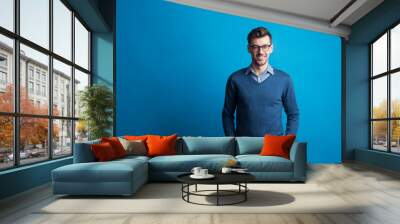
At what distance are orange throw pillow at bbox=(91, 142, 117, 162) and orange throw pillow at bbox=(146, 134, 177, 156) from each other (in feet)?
3.12

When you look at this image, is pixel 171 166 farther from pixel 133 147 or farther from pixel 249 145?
pixel 249 145

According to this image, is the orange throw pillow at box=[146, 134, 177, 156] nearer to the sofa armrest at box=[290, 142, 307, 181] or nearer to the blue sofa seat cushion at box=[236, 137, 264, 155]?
the blue sofa seat cushion at box=[236, 137, 264, 155]

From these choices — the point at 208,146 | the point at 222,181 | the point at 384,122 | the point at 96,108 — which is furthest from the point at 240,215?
the point at 384,122

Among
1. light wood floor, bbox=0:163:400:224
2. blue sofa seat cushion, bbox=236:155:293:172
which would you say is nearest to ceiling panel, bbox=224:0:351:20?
blue sofa seat cushion, bbox=236:155:293:172

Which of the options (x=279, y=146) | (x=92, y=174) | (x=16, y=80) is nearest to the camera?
(x=92, y=174)

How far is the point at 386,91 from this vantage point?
27.2 feet

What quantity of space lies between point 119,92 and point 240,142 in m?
3.24

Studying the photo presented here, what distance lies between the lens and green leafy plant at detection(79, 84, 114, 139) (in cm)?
741

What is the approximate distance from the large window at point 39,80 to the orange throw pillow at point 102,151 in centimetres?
95

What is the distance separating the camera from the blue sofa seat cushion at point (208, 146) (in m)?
6.57

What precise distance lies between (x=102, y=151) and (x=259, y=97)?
3.92 meters

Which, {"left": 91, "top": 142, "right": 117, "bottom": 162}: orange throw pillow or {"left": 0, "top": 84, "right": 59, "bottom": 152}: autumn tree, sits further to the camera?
{"left": 91, "top": 142, "right": 117, "bottom": 162}: orange throw pillow

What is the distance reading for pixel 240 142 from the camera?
6691 mm

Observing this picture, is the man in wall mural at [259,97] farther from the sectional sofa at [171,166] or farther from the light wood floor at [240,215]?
the light wood floor at [240,215]
